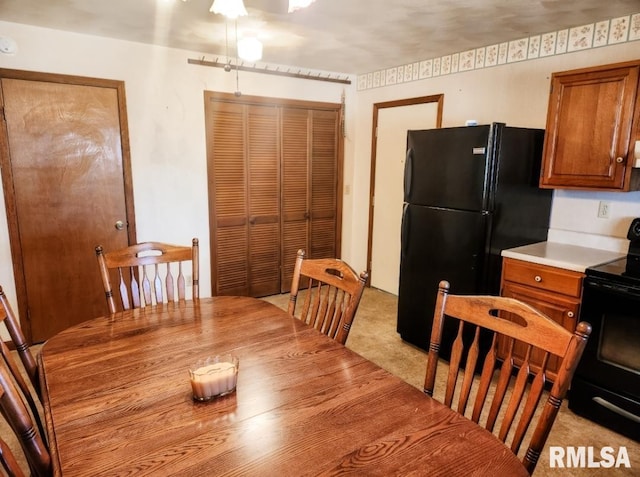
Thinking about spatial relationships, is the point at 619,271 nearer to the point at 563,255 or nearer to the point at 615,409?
the point at 563,255

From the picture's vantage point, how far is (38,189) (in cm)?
300

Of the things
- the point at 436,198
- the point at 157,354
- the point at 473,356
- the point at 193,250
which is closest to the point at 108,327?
the point at 157,354

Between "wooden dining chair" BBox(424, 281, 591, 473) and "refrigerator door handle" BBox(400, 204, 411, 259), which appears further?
"refrigerator door handle" BBox(400, 204, 411, 259)

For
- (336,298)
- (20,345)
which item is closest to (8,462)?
(20,345)

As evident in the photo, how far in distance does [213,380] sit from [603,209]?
107 inches

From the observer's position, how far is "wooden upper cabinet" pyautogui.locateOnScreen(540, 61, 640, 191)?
90.5 inches

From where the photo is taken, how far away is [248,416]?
1.10 m

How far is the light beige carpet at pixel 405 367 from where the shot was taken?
76.8 inches

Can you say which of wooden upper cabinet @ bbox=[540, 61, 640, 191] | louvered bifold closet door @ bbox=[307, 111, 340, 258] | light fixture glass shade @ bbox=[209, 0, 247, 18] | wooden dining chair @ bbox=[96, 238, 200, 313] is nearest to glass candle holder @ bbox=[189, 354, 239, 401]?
wooden dining chair @ bbox=[96, 238, 200, 313]

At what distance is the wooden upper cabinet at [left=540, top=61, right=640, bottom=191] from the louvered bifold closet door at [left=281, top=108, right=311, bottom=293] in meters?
2.32

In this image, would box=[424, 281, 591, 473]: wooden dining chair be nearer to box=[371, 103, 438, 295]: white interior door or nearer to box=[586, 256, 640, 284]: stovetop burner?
box=[586, 256, 640, 284]: stovetop burner

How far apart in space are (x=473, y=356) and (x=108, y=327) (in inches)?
55.0

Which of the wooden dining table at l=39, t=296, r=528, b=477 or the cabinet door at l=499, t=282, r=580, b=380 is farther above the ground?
the wooden dining table at l=39, t=296, r=528, b=477

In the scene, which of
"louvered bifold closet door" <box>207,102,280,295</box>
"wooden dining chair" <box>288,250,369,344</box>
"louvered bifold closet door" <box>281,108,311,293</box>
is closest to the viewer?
"wooden dining chair" <box>288,250,369,344</box>
